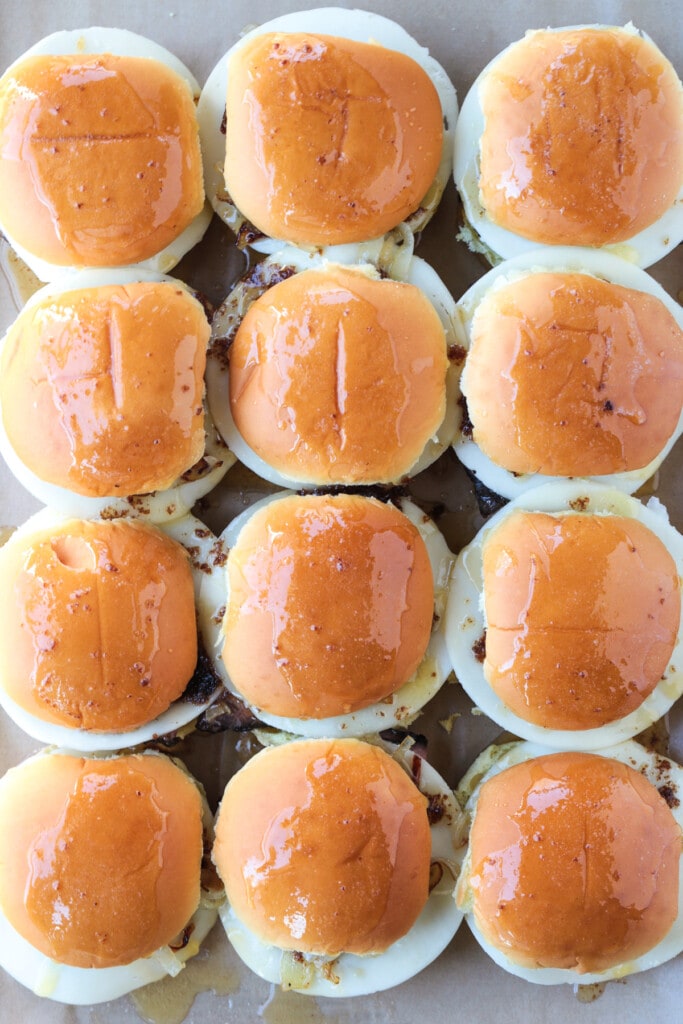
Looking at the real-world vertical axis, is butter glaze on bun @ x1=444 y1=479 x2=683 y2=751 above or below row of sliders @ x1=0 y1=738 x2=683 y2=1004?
above

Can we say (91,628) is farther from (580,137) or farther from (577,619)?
(580,137)

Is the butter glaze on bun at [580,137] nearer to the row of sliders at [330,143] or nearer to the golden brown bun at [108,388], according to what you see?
the row of sliders at [330,143]

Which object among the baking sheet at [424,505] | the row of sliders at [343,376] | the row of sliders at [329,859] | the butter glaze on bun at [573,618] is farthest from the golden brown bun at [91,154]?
the row of sliders at [329,859]

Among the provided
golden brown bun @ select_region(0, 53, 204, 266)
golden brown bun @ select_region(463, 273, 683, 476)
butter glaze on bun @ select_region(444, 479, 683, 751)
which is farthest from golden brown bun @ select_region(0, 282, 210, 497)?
butter glaze on bun @ select_region(444, 479, 683, 751)

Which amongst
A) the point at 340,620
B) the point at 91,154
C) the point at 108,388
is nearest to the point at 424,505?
the point at 340,620

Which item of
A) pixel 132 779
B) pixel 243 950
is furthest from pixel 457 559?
pixel 243 950

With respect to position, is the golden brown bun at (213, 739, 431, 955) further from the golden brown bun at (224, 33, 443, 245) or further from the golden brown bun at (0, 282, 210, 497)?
the golden brown bun at (224, 33, 443, 245)

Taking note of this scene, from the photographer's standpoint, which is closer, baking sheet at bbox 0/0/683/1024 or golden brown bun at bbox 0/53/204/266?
golden brown bun at bbox 0/53/204/266
